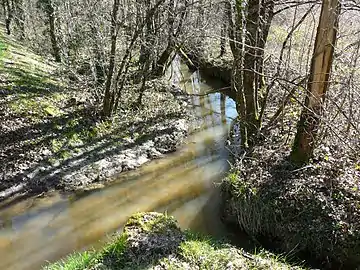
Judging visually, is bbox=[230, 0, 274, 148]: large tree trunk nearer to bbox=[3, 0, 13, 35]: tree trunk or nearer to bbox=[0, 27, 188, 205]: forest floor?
bbox=[0, 27, 188, 205]: forest floor

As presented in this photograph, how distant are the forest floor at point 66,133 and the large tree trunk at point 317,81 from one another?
417 cm

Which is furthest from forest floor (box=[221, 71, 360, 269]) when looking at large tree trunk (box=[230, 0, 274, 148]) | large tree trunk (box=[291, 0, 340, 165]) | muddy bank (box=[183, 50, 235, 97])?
muddy bank (box=[183, 50, 235, 97])

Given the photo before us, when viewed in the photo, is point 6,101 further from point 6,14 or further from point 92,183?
point 6,14

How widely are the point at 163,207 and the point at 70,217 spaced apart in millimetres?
1937

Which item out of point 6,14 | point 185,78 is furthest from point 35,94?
point 6,14

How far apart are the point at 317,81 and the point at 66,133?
6.41 metres

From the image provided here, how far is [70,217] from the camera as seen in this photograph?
25.9 ft

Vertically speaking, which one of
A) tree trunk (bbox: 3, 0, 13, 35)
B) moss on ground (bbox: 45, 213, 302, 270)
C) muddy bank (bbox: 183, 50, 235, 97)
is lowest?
moss on ground (bbox: 45, 213, 302, 270)

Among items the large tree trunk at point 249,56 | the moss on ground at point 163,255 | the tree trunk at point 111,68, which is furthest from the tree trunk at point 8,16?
the moss on ground at point 163,255

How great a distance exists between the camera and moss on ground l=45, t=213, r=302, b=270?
533 centimetres

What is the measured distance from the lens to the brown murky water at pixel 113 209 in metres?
7.08

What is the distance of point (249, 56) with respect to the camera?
846cm

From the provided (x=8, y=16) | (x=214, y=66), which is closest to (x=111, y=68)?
(x=214, y=66)

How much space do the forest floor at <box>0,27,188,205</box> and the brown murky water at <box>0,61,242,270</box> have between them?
0.43 metres
